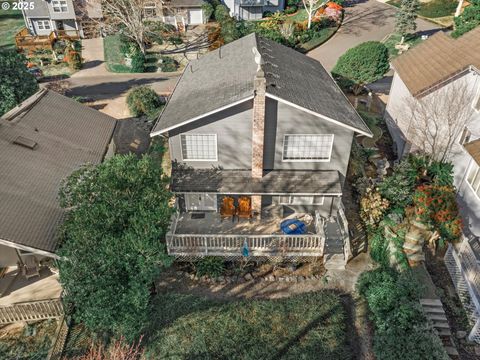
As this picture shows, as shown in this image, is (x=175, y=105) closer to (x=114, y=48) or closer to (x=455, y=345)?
(x=455, y=345)

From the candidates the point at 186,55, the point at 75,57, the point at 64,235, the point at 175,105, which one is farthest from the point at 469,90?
the point at 75,57

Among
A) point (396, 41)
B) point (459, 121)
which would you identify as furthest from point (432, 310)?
point (396, 41)

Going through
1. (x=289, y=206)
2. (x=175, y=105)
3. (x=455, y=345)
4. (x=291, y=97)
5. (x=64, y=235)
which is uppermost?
(x=291, y=97)

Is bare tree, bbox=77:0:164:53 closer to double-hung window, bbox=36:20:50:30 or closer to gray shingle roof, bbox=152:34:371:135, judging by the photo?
double-hung window, bbox=36:20:50:30

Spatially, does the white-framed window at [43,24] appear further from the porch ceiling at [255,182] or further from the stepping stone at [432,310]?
the stepping stone at [432,310]

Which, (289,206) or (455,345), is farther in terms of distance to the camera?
(289,206)

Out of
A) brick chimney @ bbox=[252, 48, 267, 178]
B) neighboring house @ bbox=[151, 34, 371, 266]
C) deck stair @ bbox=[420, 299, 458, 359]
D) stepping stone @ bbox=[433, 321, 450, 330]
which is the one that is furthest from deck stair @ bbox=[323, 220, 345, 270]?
brick chimney @ bbox=[252, 48, 267, 178]

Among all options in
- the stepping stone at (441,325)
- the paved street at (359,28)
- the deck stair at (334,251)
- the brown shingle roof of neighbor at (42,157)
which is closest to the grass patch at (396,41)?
the paved street at (359,28)

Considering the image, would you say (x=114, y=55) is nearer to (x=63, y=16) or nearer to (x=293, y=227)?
(x=63, y=16)
